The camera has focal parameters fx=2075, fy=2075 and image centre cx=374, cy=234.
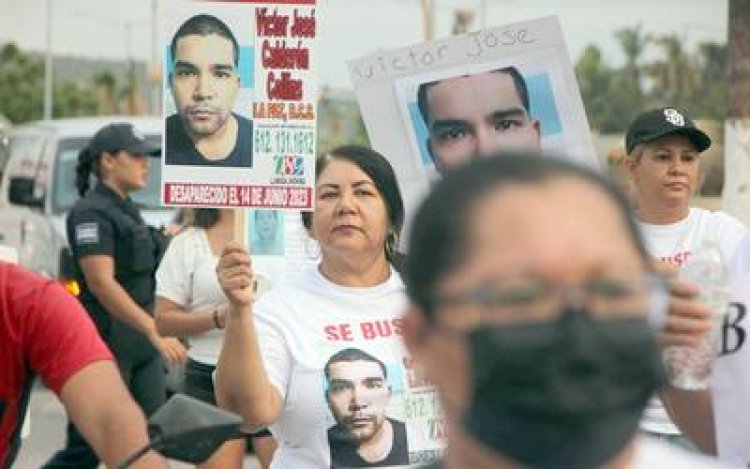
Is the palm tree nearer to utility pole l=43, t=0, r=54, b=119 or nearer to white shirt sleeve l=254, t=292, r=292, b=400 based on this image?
utility pole l=43, t=0, r=54, b=119

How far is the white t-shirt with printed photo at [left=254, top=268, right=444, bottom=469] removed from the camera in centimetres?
521

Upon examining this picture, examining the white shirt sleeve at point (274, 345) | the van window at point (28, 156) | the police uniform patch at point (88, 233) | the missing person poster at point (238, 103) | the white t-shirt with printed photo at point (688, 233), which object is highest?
the van window at point (28, 156)

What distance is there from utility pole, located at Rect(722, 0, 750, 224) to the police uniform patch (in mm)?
4476

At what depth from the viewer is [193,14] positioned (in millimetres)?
6434

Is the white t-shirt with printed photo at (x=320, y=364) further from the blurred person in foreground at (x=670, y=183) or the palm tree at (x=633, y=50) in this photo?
the palm tree at (x=633, y=50)

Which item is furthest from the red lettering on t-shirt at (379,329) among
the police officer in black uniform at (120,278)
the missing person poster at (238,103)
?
the police officer in black uniform at (120,278)

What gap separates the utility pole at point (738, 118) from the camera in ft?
42.6

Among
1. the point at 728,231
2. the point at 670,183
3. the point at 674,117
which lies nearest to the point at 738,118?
the point at 674,117

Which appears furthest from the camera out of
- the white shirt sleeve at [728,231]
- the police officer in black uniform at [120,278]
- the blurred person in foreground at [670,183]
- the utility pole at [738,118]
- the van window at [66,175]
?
the van window at [66,175]

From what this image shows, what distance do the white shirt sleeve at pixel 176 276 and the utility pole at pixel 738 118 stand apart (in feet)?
16.0

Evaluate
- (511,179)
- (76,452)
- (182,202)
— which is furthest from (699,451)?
(76,452)

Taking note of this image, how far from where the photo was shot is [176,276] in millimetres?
8719

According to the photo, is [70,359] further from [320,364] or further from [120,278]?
[120,278]

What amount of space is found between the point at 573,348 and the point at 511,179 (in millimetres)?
208
